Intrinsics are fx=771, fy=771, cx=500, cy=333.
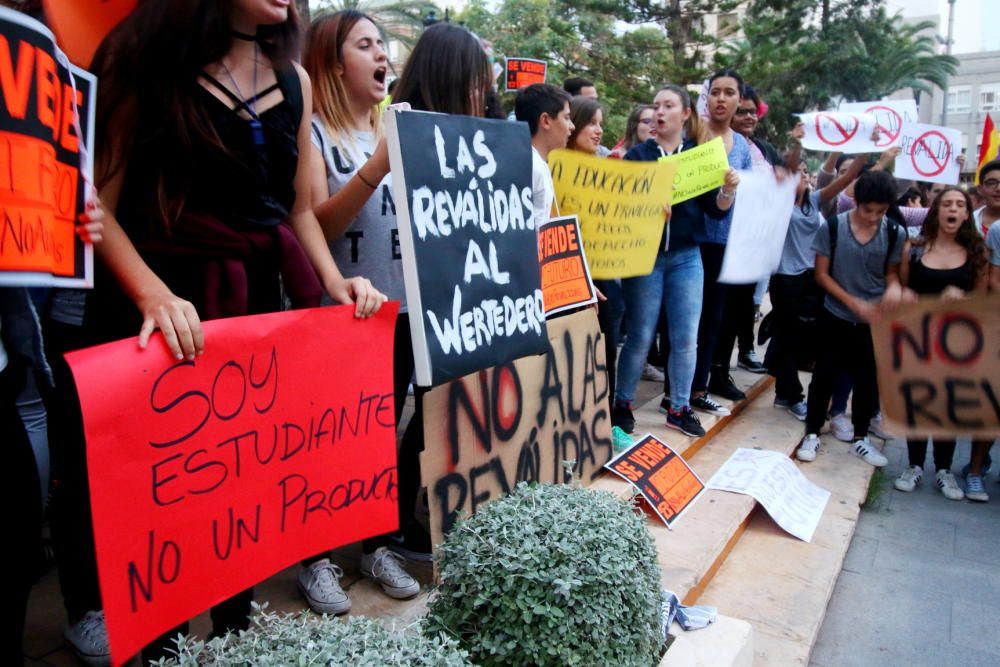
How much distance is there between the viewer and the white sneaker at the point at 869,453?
498 cm

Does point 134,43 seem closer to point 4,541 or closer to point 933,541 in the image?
point 4,541

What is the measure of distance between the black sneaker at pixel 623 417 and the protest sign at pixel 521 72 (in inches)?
234

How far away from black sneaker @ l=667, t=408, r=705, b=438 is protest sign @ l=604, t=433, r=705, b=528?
1.44 feet

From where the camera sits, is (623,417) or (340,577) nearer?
(340,577)

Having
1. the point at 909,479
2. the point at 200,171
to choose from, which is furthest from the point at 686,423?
the point at 200,171

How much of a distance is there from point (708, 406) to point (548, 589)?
3.23 metres

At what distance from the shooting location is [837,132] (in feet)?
17.5

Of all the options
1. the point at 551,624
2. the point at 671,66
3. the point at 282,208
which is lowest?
the point at 551,624

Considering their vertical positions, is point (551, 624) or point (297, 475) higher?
point (297, 475)

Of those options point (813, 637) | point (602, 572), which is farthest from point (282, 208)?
point (813, 637)

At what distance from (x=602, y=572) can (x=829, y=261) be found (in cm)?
363

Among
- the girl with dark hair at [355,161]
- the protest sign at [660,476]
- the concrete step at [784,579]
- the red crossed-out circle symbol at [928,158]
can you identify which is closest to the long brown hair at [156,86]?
the girl with dark hair at [355,161]

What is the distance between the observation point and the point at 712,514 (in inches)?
148

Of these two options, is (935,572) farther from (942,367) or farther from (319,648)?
(319,648)
